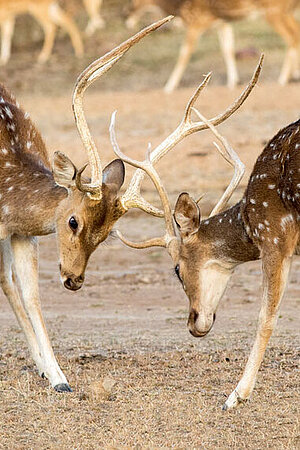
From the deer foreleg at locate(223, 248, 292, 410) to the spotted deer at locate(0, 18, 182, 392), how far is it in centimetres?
102

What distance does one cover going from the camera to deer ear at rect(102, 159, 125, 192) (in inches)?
288

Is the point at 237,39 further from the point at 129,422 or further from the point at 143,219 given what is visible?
the point at 129,422

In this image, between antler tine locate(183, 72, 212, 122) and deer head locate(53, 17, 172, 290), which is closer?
deer head locate(53, 17, 172, 290)

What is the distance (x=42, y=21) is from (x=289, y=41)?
7.75 meters

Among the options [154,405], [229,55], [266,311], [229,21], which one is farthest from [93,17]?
[154,405]

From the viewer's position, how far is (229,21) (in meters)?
22.0

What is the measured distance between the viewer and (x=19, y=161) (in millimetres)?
7672

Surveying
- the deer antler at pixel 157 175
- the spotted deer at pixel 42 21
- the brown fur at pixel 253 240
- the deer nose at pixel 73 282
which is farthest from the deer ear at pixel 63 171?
the spotted deer at pixel 42 21

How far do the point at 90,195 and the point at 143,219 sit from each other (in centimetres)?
651

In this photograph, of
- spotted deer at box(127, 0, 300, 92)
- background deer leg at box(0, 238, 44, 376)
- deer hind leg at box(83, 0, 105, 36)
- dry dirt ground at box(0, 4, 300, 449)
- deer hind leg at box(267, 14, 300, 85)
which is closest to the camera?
dry dirt ground at box(0, 4, 300, 449)

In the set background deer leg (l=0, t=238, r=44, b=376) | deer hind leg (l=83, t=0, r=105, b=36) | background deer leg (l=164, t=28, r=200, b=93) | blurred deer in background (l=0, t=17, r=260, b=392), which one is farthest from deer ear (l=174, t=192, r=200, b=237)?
deer hind leg (l=83, t=0, r=105, b=36)

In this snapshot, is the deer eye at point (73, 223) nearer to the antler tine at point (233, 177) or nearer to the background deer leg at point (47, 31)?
the antler tine at point (233, 177)

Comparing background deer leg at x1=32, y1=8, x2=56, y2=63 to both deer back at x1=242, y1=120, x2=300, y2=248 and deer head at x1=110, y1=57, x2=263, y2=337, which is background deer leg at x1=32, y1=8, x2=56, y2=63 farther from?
deer back at x1=242, y1=120, x2=300, y2=248

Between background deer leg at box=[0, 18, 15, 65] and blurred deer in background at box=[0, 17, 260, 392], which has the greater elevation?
blurred deer in background at box=[0, 17, 260, 392]
